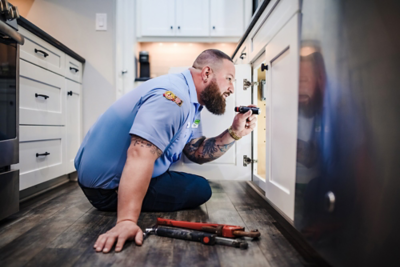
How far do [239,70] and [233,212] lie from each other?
2.90 ft

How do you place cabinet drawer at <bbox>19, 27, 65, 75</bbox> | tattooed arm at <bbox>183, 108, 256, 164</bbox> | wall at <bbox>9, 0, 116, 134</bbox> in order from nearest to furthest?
cabinet drawer at <bbox>19, 27, 65, 75</bbox>
tattooed arm at <bbox>183, 108, 256, 164</bbox>
wall at <bbox>9, 0, 116, 134</bbox>

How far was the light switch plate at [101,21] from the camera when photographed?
2336 millimetres

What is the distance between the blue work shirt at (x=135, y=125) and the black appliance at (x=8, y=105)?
267mm

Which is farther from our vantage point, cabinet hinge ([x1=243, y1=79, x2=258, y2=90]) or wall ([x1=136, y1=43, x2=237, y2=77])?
wall ([x1=136, y1=43, x2=237, y2=77])

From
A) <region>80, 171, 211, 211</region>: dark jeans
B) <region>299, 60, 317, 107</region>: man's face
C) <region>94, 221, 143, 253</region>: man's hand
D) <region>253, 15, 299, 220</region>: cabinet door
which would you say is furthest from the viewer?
<region>80, 171, 211, 211</region>: dark jeans

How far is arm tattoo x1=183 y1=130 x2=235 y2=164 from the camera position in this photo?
1.71 m

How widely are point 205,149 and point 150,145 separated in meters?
0.78

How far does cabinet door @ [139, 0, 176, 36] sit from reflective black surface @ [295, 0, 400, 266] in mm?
2660

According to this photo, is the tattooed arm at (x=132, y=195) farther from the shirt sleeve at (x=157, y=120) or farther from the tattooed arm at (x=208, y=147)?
the tattooed arm at (x=208, y=147)

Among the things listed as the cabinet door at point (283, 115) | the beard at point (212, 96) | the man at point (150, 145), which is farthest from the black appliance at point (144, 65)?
the cabinet door at point (283, 115)

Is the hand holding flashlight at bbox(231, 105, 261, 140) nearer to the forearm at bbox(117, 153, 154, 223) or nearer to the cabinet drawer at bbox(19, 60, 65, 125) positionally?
the forearm at bbox(117, 153, 154, 223)

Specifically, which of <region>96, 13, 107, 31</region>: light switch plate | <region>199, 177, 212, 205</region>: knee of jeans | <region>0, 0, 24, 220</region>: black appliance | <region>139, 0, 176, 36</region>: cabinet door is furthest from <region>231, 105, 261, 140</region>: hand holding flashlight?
<region>139, 0, 176, 36</region>: cabinet door

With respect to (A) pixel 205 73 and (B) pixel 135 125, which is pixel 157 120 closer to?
(B) pixel 135 125

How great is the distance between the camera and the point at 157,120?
99 centimetres
